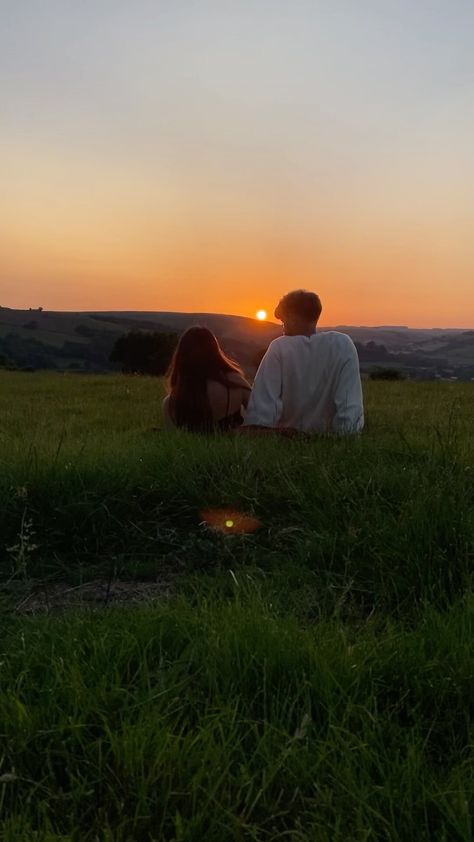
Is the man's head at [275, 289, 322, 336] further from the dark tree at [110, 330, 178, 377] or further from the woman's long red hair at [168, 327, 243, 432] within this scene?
the dark tree at [110, 330, 178, 377]

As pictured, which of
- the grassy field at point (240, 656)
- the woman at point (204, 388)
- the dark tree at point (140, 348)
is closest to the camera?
the grassy field at point (240, 656)

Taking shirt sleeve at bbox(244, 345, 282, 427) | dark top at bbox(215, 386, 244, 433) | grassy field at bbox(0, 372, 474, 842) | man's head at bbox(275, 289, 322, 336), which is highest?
man's head at bbox(275, 289, 322, 336)

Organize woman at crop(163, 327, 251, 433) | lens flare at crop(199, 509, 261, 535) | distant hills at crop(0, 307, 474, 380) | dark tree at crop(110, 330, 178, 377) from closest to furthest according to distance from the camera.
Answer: lens flare at crop(199, 509, 261, 535), woman at crop(163, 327, 251, 433), dark tree at crop(110, 330, 178, 377), distant hills at crop(0, 307, 474, 380)

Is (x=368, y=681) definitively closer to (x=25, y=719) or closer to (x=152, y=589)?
(x=25, y=719)

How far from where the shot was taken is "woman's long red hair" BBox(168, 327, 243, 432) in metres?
6.29

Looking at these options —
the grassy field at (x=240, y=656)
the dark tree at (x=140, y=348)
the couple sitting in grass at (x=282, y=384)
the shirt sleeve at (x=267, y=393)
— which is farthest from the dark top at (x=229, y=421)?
the dark tree at (x=140, y=348)

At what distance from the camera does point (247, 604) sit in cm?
251

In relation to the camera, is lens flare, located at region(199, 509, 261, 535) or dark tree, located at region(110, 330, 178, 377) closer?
lens flare, located at region(199, 509, 261, 535)

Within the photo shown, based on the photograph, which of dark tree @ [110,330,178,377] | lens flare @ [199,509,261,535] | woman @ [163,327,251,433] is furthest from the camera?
dark tree @ [110,330,178,377]

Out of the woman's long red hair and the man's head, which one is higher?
the man's head

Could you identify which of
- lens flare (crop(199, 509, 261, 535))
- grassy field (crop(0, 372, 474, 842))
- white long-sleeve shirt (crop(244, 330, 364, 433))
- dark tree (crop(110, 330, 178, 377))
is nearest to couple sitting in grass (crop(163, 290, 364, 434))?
white long-sleeve shirt (crop(244, 330, 364, 433))

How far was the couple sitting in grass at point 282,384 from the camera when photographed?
6074mm

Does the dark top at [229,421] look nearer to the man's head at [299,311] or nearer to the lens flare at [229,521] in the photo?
the man's head at [299,311]

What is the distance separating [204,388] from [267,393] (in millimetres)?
617
